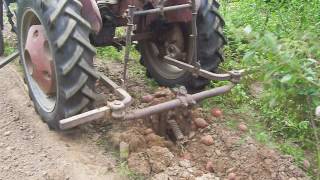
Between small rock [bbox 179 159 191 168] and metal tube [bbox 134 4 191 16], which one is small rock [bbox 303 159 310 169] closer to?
small rock [bbox 179 159 191 168]

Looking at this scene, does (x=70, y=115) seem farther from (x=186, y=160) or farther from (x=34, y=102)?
(x=186, y=160)

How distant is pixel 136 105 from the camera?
4523mm

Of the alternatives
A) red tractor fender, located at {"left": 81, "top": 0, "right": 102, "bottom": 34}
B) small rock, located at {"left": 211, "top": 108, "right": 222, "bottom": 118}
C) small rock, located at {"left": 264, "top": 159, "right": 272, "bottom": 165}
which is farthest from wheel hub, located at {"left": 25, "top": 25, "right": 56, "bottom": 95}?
small rock, located at {"left": 264, "top": 159, "right": 272, "bottom": 165}

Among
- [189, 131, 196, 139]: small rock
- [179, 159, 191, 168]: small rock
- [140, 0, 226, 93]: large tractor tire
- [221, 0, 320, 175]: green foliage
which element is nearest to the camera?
[221, 0, 320, 175]: green foliage

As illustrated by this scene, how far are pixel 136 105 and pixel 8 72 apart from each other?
158 cm

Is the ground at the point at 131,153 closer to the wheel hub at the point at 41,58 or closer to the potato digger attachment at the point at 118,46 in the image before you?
the potato digger attachment at the point at 118,46

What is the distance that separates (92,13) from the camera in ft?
12.0

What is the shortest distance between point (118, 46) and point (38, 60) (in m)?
1.00

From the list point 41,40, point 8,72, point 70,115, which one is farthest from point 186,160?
point 8,72

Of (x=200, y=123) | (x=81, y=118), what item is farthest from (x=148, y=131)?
(x=81, y=118)

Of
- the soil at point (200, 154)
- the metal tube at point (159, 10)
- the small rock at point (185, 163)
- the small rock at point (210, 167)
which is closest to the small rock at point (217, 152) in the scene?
the soil at point (200, 154)

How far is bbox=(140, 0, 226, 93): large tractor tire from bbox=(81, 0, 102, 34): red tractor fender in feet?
3.32

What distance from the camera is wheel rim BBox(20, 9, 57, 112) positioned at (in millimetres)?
3748

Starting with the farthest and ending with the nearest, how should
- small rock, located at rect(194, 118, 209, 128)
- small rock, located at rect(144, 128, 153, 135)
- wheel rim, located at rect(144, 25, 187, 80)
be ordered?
wheel rim, located at rect(144, 25, 187, 80) < small rock, located at rect(194, 118, 209, 128) < small rock, located at rect(144, 128, 153, 135)
